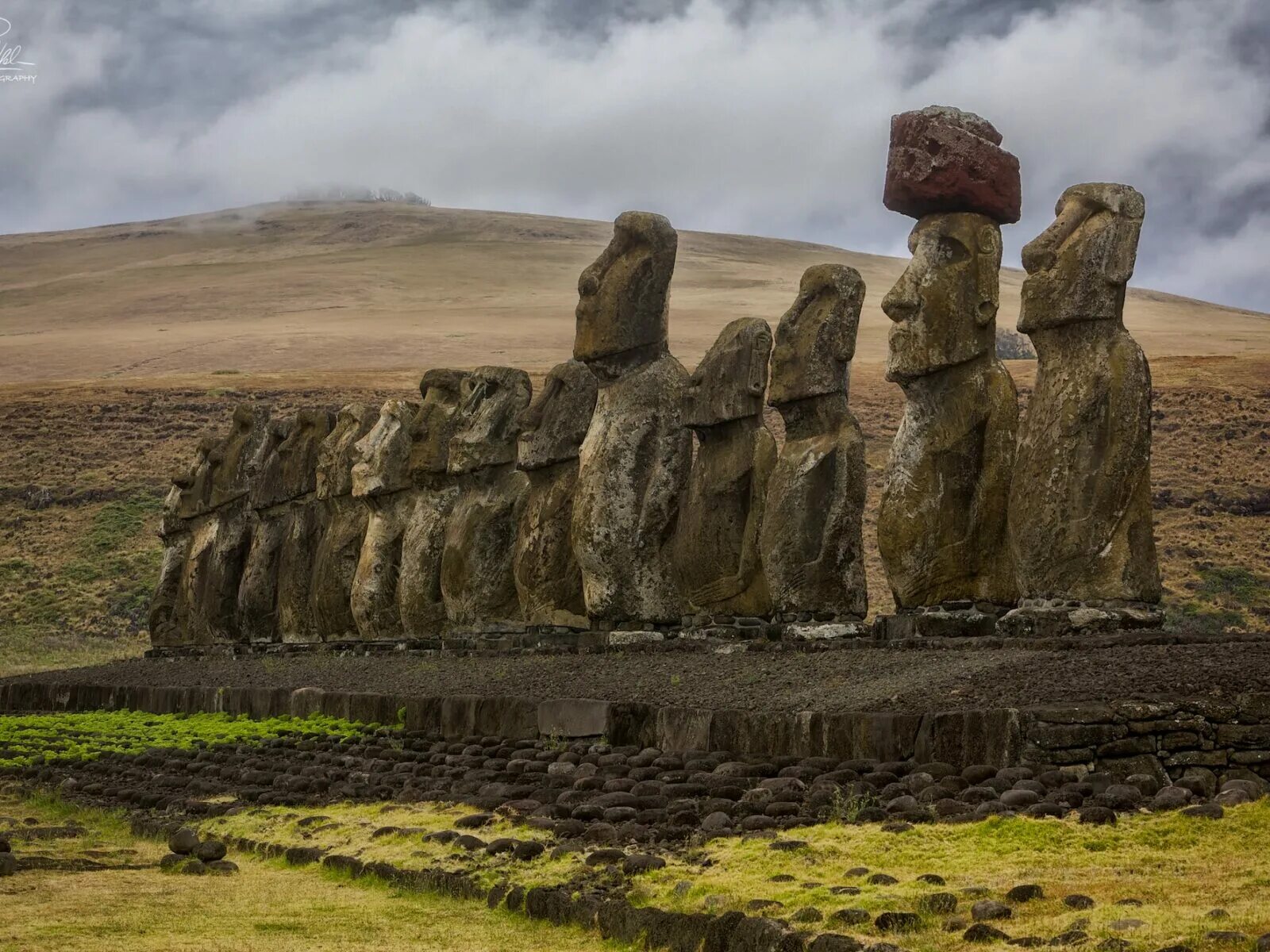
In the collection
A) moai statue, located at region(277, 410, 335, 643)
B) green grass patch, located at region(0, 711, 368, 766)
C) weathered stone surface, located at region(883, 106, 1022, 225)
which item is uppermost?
weathered stone surface, located at region(883, 106, 1022, 225)

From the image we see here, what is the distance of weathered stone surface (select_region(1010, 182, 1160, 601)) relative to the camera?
42.5 ft

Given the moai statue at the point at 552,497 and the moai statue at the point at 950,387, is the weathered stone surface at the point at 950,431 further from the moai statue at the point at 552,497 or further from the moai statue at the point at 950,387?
the moai statue at the point at 552,497

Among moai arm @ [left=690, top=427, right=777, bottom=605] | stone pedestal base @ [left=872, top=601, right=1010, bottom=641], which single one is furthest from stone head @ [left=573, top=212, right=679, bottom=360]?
stone pedestal base @ [left=872, top=601, right=1010, bottom=641]

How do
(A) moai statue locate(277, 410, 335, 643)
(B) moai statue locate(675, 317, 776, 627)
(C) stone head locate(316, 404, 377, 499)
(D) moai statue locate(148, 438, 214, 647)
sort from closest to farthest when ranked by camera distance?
(B) moai statue locate(675, 317, 776, 627) → (C) stone head locate(316, 404, 377, 499) → (A) moai statue locate(277, 410, 335, 643) → (D) moai statue locate(148, 438, 214, 647)

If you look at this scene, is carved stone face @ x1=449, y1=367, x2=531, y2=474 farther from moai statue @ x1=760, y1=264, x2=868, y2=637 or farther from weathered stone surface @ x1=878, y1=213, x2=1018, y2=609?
weathered stone surface @ x1=878, y1=213, x2=1018, y2=609

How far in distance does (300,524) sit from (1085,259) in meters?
14.7

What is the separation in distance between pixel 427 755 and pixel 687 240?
130m

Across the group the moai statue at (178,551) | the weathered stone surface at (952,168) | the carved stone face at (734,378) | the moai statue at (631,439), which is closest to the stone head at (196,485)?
the moai statue at (178,551)

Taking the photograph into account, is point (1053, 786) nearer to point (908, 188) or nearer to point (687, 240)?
point (908, 188)

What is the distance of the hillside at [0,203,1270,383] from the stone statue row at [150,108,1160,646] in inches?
1733

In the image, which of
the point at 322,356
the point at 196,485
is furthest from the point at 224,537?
the point at 322,356

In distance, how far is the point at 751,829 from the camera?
323 inches

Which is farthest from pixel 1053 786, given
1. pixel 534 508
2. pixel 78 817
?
pixel 534 508

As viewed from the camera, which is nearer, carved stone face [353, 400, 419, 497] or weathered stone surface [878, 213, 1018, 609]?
A: weathered stone surface [878, 213, 1018, 609]
